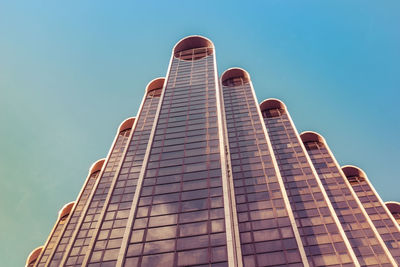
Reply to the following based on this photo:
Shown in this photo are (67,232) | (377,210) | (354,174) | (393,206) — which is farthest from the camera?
(393,206)

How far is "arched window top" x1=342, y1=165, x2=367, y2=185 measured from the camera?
10964 cm

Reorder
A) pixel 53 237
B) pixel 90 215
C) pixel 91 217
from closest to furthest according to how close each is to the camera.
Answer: pixel 91 217 < pixel 90 215 < pixel 53 237

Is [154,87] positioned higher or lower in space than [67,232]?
higher

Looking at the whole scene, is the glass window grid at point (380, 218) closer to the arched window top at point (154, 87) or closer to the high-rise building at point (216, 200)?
the high-rise building at point (216, 200)

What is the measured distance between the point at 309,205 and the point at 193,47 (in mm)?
76618

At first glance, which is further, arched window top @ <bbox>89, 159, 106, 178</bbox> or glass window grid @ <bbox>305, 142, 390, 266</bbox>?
arched window top @ <bbox>89, 159, 106, 178</bbox>

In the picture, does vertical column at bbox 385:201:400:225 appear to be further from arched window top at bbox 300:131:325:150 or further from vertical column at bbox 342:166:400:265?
arched window top at bbox 300:131:325:150

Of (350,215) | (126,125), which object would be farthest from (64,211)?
(350,215)

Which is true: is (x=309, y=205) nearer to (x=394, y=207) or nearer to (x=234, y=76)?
(x=394, y=207)

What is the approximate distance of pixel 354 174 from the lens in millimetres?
112125

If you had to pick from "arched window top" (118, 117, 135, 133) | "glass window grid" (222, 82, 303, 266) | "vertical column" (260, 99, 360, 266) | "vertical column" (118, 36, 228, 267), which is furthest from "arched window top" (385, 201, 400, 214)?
"arched window top" (118, 117, 135, 133)

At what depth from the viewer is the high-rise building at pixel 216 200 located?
159 feet

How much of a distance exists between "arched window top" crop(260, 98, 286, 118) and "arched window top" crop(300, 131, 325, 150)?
415 inches

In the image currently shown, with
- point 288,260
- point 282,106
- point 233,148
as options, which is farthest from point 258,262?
point 282,106
